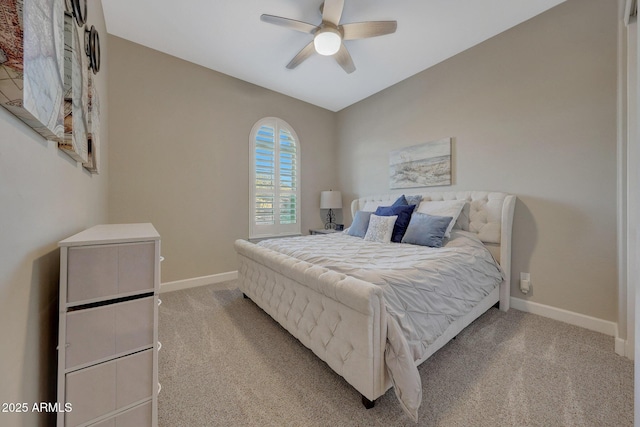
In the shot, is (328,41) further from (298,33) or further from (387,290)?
(387,290)

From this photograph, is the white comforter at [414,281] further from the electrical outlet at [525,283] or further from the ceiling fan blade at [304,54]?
the ceiling fan blade at [304,54]

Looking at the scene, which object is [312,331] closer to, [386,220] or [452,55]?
[386,220]

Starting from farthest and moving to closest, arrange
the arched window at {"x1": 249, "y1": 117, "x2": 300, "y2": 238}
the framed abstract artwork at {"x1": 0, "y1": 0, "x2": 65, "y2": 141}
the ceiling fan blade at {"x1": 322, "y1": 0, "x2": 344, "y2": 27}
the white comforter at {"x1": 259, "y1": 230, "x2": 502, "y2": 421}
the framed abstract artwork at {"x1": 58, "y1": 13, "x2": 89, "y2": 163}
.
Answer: the arched window at {"x1": 249, "y1": 117, "x2": 300, "y2": 238}, the ceiling fan blade at {"x1": 322, "y1": 0, "x2": 344, "y2": 27}, the white comforter at {"x1": 259, "y1": 230, "x2": 502, "y2": 421}, the framed abstract artwork at {"x1": 58, "y1": 13, "x2": 89, "y2": 163}, the framed abstract artwork at {"x1": 0, "y1": 0, "x2": 65, "y2": 141}

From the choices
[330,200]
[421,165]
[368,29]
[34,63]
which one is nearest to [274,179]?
[330,200]

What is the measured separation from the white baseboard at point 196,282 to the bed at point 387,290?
0.85 meters

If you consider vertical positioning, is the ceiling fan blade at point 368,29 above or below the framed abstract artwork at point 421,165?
above

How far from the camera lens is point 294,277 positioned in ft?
5.70

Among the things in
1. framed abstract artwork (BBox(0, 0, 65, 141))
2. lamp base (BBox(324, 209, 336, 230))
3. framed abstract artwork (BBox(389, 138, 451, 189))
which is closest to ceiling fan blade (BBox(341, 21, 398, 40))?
framed abstract artwork (BBox(389, 138, 451, 189))

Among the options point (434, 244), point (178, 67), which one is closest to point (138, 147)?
point (178, 67)

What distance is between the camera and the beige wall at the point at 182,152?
2797 mm

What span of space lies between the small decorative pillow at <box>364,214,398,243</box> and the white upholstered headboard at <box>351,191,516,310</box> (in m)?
0.78

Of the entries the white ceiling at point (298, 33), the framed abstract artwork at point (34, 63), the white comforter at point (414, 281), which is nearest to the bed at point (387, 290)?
the white comforter at point (414, 281)

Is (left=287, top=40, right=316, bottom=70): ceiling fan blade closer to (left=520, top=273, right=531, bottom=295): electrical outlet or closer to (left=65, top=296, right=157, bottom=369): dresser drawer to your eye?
(left=65, top=296, right=157, bottom=369): dresser drawer

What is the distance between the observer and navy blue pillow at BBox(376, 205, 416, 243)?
272 cm
